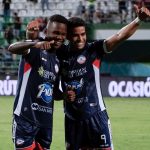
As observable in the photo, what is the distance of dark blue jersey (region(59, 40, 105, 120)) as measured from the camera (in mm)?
6551

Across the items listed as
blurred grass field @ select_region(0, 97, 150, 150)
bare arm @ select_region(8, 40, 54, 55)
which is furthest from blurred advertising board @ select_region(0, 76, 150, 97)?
bare arm @ select_region(8, 40, 54, 55)

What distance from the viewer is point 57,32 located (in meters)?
6.34

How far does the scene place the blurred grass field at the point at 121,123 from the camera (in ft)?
36.4

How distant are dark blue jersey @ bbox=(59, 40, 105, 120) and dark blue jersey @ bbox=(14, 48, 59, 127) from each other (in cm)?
14

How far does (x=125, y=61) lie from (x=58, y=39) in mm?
18097

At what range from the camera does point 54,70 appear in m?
6.50

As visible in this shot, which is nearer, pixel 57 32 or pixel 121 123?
pixel 57 32

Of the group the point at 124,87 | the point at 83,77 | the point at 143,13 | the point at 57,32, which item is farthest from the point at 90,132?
the point at 124,87

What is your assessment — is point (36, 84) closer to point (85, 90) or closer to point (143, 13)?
point (85, 90)

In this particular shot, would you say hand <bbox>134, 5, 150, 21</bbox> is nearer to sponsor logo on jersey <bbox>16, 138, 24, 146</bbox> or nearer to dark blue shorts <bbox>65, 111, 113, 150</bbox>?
dark blue shorts <bbox>65, 111, 113, 150</bbox>

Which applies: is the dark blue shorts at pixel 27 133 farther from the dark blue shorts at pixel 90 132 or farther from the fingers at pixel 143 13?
the fingers at pixel 143 13

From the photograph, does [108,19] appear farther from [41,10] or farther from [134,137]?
[134,137]

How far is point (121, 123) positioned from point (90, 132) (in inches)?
308

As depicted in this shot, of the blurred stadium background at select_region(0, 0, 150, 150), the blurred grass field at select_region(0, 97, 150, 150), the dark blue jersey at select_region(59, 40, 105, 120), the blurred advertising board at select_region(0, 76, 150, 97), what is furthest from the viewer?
the blurred advertising board at select_region(0, 76, 150, 97)
